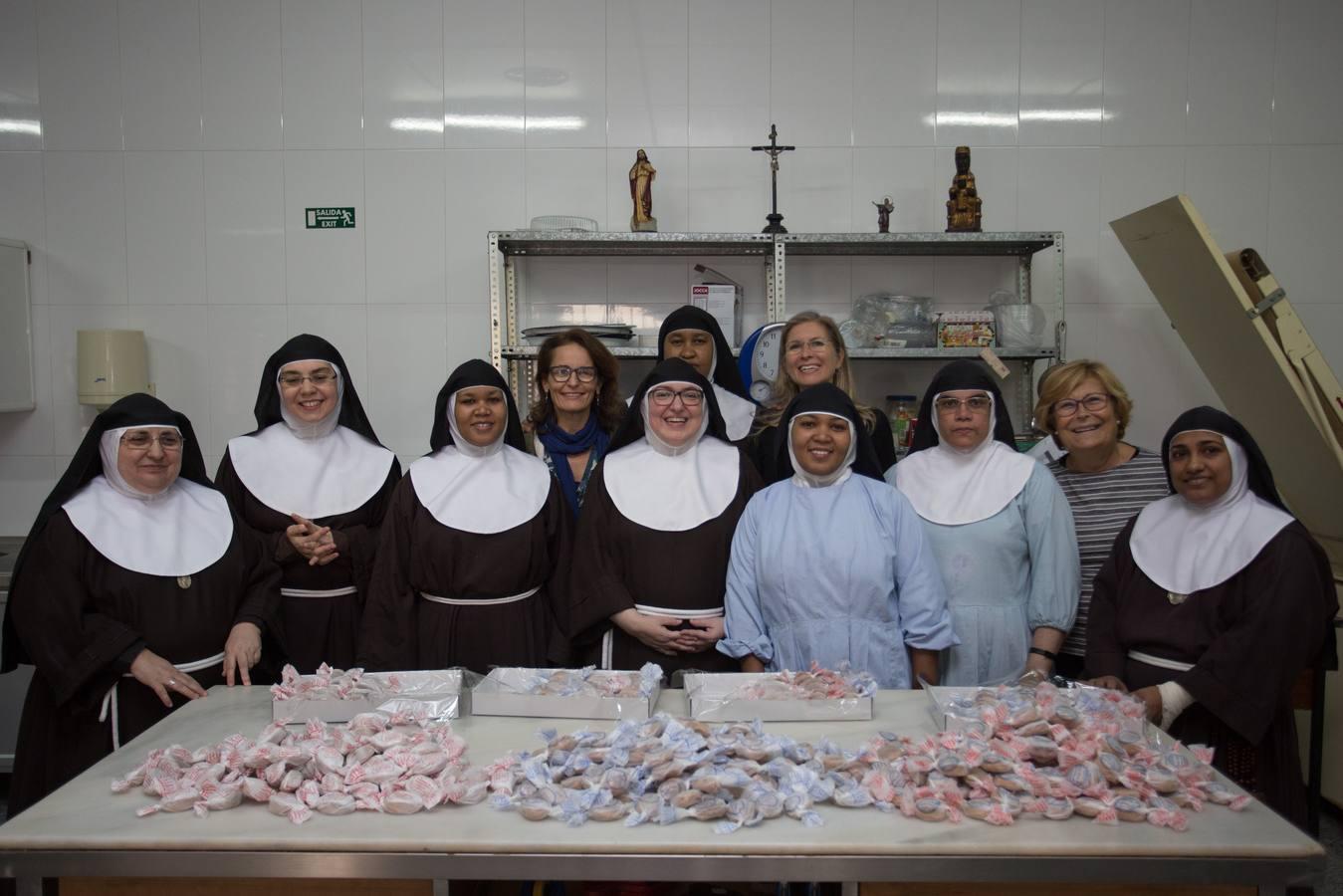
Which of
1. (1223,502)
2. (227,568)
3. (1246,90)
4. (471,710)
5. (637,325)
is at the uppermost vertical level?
(1246,90)

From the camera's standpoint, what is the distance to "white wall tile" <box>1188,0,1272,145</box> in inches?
162

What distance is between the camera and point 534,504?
112 inches

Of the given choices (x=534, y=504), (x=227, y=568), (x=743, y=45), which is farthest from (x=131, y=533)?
(x=743, y=45)

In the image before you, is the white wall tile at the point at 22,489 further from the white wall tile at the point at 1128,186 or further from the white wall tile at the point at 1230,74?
the white wall tile at the point at 1230,74

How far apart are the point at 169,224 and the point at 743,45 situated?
8.94 feet

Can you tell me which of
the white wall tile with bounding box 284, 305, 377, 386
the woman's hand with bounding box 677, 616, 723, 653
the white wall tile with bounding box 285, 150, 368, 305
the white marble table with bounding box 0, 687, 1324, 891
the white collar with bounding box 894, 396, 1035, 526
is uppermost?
the white wall tile with bounding box 285, 150, 368, 305

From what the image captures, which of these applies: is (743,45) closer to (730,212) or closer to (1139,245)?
(730,212)

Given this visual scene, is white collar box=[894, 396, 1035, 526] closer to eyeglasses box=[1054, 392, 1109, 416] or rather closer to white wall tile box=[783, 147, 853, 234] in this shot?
eyeglasses box=[1054, 392, 1109, 416]

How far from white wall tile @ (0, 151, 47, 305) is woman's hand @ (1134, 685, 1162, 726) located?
15.1 ft

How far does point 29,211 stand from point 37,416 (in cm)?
93

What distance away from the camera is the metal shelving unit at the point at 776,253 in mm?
3750

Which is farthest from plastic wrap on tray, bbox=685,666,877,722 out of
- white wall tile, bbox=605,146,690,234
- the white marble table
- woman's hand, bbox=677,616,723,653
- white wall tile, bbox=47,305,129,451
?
white wall tile, bbox=47,305,129,451

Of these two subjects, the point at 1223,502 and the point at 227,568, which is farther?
the point at 227,568

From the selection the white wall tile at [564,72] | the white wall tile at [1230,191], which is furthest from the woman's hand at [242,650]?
the white wall tile at [1230,191]
